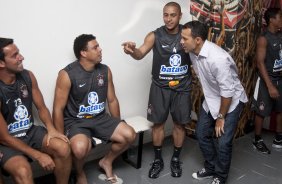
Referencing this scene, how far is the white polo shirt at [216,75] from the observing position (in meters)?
2.70

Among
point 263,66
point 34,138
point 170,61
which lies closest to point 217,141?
point 170,61

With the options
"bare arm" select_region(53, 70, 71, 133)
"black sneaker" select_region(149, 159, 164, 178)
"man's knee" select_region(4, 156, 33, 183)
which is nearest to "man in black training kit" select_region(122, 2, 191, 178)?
"black sneaker" select_region(149, 159, 164, 178)

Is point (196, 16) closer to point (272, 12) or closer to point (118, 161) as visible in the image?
point (272, 12)

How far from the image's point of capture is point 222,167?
2.99m

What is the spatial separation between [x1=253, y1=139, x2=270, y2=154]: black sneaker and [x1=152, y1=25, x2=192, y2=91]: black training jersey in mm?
1290

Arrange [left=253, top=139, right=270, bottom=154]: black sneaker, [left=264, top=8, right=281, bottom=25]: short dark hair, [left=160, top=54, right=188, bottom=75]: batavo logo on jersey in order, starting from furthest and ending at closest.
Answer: [left=253, top=139, right=270, bottom=154]: black sneaker, [left=264, top=8, right=281, bottom=25]: short dark hair, [left=160, top=54, right=188, bottom=75]: batavo logo on jersey

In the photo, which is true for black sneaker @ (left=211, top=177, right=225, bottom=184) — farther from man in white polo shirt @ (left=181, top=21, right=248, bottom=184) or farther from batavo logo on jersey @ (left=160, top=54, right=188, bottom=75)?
batavo logo on jersey @ (left=160, top=54, right=188, bottom=75)

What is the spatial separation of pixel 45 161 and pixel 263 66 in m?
2.45

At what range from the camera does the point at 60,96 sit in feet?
9.63

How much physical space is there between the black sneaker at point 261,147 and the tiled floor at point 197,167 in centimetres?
5

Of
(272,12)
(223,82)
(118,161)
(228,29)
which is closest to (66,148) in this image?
(118,161)

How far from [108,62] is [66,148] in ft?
3.57

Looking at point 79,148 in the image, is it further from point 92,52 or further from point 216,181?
point 216,181

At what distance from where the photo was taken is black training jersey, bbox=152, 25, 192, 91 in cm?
313
